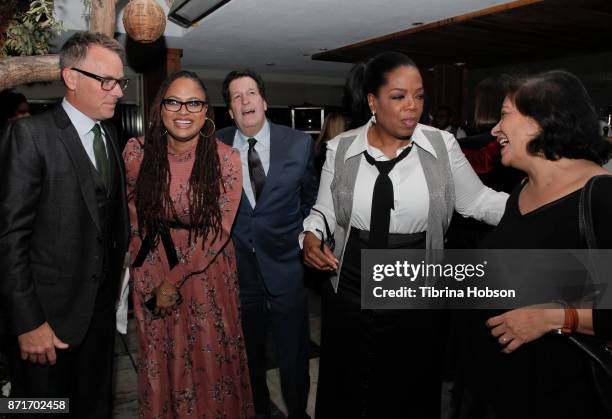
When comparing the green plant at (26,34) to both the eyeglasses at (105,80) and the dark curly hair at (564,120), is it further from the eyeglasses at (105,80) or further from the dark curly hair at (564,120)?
the dark curly hair at (564,120)

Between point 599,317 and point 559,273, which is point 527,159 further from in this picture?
point 599,317

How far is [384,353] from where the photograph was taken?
1925mm

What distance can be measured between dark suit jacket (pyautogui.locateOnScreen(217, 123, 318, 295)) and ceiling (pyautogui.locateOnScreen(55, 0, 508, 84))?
3.86 metres

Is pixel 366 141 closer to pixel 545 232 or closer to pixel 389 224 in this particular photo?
pixel 389 224

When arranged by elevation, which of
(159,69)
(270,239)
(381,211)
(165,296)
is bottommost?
(165,296)

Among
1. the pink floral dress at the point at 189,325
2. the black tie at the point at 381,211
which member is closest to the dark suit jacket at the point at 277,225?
the pink floral dress at the point at 189,325

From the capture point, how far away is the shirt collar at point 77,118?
186 cm

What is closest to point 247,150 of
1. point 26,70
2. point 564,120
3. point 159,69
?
point 26,70

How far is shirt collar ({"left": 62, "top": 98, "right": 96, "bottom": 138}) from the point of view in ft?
6.09

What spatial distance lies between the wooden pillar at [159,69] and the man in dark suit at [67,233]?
6331mm

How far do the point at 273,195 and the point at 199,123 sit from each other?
1.80 ft

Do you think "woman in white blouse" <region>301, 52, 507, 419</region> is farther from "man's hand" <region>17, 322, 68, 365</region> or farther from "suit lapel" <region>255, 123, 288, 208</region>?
"man's hand" <region>17, 322, 68, 365</region>

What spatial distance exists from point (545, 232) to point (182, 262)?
59.7 inches

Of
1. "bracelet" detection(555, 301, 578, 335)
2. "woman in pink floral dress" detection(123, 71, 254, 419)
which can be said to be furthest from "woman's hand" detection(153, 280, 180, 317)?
"bracelet" detection(555, 301, 578, 335)
